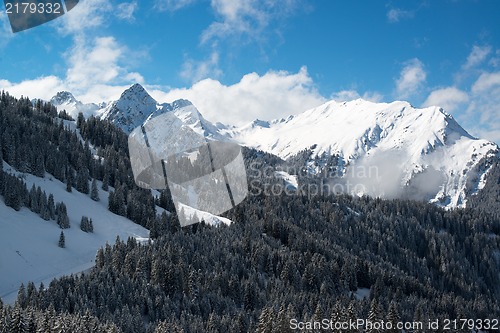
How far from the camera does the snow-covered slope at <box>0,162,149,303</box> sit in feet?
266

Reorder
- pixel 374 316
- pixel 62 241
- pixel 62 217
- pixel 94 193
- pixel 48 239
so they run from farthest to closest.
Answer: pixel 94 193
pixel 62 217
pixel 48 239
pixel 62 241
pixel 374 316

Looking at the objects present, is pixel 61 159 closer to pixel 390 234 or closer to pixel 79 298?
pixel 79 298

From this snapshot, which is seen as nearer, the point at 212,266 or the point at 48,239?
the point at 212,266

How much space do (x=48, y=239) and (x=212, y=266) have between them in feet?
113

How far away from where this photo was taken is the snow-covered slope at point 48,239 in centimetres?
8100

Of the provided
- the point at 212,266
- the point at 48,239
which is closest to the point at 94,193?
the point at 48,239

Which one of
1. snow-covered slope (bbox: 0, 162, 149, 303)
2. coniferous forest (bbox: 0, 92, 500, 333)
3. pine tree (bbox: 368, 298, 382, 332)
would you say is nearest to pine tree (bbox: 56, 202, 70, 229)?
coniferous forest (bbox: 0, 92, 500, 333)

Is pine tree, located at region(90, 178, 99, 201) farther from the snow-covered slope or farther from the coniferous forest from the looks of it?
the snow-covered slope

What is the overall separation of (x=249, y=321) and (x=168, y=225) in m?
54.9

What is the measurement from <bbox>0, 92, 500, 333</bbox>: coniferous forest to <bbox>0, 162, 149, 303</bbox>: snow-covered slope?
3075 mm

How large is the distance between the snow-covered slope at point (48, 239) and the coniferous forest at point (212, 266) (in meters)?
3.08

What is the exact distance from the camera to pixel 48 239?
92.9 meters

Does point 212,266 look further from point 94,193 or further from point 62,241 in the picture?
point 94,193

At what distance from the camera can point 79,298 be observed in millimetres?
64125
